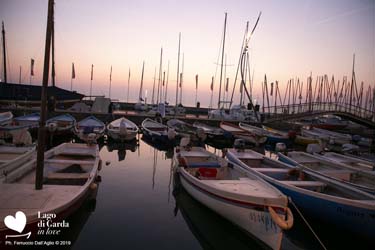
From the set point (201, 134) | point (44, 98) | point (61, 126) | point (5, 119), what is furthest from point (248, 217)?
point (5, 119)

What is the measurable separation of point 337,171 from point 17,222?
11.1 m

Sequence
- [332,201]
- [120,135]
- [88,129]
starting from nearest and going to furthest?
[332,201], [120,135], [88,129]

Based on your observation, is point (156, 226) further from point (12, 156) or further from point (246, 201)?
point (12, 156)

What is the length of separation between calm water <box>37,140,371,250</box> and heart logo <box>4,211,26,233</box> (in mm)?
1691

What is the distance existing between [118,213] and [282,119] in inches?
1225

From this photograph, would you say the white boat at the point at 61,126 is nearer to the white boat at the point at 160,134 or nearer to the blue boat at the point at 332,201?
the white boat at the point at 160,134

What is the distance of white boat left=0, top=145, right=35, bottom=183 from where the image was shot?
26.2ft

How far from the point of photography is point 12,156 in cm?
1029

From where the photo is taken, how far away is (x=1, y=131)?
54.9 feet

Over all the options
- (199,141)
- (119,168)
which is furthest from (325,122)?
(119,168)

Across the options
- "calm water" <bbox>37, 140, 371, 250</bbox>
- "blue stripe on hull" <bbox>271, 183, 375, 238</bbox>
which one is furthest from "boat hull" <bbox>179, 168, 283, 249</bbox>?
"blue stripe on hull" <bbox>271, 183, 375, 238</bbox>

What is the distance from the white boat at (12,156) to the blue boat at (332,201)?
8114 millimetres

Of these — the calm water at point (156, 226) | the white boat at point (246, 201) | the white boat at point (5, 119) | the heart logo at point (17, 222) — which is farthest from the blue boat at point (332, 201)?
the white boat at point (5, 119)

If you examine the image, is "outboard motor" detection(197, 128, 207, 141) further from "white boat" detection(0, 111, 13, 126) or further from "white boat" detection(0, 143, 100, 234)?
"white boat" detection(0, 111, 13, 126)
